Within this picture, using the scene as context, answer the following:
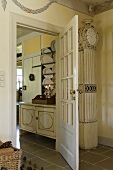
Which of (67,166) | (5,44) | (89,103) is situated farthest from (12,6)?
(67,166)

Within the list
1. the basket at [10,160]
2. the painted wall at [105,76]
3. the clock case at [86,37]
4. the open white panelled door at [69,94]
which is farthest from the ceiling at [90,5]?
the basket at [10,160]

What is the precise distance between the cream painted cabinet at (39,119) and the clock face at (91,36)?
1375mm

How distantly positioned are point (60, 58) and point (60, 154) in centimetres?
159

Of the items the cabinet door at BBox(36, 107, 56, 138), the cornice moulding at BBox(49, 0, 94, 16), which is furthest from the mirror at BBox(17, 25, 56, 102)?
the cornice moulding at BBox(49, 0, 94, 16)

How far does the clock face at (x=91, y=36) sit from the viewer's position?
11.8 ft

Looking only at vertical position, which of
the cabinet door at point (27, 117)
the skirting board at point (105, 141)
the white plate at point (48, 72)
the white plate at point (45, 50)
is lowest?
Result: the skirting board at point (105, 141)

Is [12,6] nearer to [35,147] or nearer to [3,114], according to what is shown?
[3,114]

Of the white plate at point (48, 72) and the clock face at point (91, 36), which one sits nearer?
the clock face at point (91, 36)

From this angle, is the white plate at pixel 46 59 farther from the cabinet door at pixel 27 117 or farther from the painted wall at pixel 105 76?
the painted wall at pixel 105 76

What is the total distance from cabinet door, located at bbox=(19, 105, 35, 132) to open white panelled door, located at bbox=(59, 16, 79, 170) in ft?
4.14

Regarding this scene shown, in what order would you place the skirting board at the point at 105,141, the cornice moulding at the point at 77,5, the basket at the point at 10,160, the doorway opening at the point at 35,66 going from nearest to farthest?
the basket at the point at 10,160 → the cornice moulding at the point at 77,5 → the skirting board at the point at 105,141 → the doorway opening at the point at 35,66

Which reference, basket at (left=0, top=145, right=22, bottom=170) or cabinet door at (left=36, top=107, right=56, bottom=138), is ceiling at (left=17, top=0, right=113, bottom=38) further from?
basket at (left=0, top=145, right=22, bottom=170)

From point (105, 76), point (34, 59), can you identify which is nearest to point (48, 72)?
point (34, 59)

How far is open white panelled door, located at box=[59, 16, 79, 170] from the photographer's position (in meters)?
2.62
